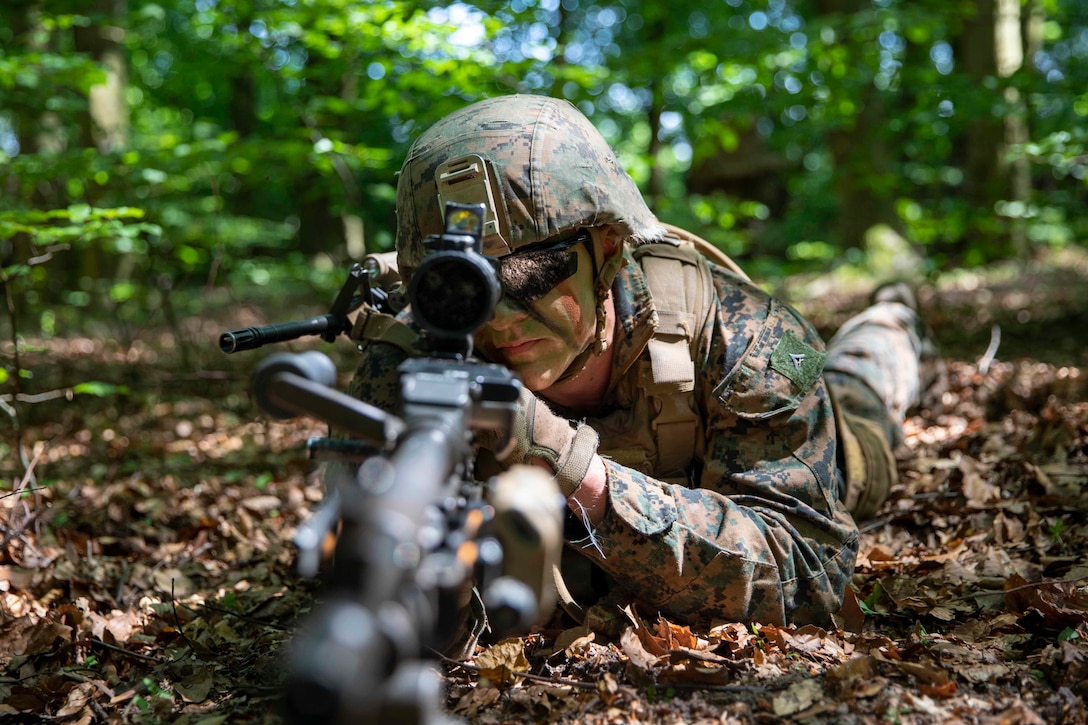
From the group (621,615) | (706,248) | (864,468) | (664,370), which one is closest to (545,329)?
(664,370)

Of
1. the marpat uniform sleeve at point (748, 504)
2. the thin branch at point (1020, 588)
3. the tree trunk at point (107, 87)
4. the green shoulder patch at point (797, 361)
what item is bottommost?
the thin branch at point (1020, 588)

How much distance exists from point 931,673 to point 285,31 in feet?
17.3

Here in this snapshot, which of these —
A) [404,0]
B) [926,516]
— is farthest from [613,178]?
[404,0]

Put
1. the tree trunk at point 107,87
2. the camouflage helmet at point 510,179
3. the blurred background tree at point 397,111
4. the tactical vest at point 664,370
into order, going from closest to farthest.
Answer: the camouflage helmet at point 510,179
the tactical vest at point 664,370
the blurred background tree at point 397,111
the tree trunk at point 107,87

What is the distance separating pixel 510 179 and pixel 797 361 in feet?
4.06

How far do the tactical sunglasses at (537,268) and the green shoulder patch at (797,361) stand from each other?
856 mm

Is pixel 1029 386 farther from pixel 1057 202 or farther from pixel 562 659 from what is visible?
pixel 562 659

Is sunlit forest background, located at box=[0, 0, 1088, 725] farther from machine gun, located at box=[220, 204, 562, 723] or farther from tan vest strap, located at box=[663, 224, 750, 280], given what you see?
tan vest strap, located at box=[663, 224, 750, 280]

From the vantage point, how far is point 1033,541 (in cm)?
306

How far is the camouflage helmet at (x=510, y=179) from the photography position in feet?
7.45

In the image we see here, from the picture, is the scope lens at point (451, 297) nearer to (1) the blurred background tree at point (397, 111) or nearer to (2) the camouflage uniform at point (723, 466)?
(2) the camouflage uniform at point (723, 466)

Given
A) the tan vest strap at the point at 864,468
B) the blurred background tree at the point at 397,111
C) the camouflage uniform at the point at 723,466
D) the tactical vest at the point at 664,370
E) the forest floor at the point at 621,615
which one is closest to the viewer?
the forest floor at the point at 621,615

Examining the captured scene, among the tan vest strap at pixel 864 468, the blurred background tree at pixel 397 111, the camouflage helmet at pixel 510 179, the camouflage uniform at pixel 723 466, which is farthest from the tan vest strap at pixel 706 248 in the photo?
the blurred background tree at pixel 397 111

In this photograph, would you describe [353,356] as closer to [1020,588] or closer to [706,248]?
[706,248]
